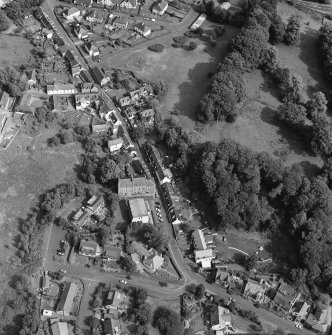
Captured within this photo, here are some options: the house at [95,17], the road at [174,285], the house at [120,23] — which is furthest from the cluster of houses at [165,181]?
the house at [95,17]

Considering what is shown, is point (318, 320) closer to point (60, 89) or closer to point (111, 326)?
point (111, 326)

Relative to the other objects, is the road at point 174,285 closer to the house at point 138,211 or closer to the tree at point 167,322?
the tree at point 167,322

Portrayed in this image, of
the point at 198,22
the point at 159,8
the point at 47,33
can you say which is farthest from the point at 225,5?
the point at 47,33

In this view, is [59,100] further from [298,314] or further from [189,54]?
[298,314]

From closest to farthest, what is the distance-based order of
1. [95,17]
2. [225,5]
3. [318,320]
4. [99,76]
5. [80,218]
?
[318,320] → [80,218] → [99,76] → [95,17] → [225,5]

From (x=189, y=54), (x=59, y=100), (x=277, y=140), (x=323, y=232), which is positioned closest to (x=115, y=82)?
(x=59, y=100)

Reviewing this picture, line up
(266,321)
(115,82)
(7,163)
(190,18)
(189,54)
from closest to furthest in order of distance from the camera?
(266,321)
(7,163)
(115,82)
(189,54)
(190,18)
